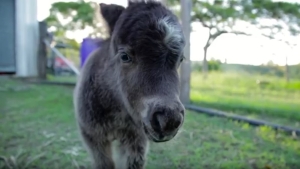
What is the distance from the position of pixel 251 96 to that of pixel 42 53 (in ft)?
12.7

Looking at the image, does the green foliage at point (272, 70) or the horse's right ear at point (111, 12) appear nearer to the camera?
the horse's right ear at point (111, 12)

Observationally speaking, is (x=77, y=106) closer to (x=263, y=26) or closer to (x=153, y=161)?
(x=153, y=161)

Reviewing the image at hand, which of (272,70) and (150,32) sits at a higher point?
(150,32)

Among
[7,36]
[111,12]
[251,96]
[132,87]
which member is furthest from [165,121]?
[251,96]

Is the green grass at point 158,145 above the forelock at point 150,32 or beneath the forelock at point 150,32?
beneath

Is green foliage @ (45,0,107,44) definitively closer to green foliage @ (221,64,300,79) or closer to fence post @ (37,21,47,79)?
fence post @ (37,21,47,79)

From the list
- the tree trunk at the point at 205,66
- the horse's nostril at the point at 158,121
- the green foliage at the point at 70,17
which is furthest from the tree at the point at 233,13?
the horse's nostril at the point at 158,121

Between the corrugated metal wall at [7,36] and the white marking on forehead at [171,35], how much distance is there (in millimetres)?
921

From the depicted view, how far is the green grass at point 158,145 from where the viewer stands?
9.82ft

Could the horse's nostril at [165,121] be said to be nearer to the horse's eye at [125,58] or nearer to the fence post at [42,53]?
the horse's eye at [125,58]

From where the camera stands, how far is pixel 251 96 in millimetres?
6055

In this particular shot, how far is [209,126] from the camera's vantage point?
409 cm

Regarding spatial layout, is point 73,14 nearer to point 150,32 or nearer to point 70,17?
point 70,17

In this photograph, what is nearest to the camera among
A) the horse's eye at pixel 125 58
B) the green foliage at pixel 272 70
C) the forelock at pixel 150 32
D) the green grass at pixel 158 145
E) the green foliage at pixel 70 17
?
the forelock at pixel 150 32
